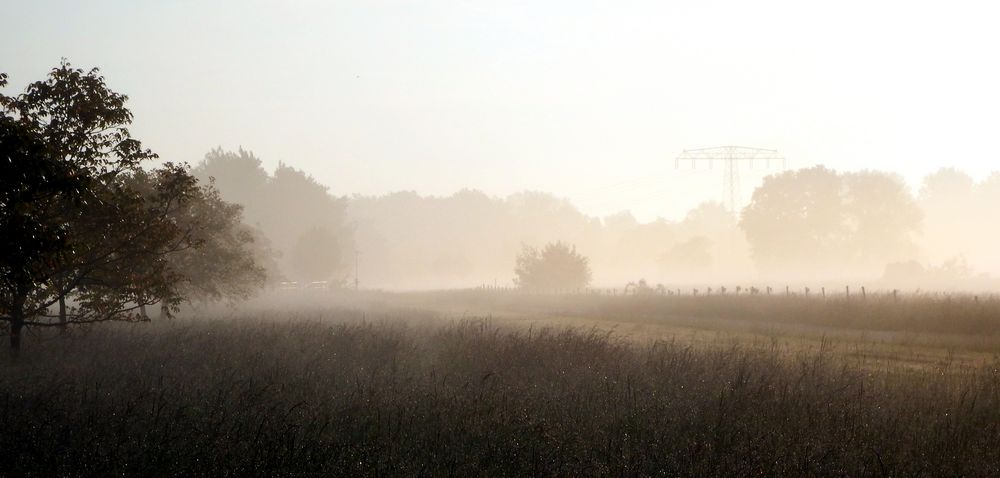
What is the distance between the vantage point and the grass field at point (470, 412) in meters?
6.55

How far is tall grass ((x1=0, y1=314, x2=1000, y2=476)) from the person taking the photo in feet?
21.4

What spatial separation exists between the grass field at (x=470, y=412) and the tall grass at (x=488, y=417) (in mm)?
32

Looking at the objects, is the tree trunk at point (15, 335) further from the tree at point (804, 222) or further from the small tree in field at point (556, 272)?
the tree at point (804, 222)

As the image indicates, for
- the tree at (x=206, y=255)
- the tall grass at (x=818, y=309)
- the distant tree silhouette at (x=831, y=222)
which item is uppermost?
the distant tree silhouette at (x=831, y=222)

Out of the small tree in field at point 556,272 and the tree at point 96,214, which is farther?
the small tree in field at point 556,272

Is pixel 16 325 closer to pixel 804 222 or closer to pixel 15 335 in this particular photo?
pixel 15 335

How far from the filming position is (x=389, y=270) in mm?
110812

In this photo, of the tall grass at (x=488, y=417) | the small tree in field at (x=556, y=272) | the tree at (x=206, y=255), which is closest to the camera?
the tall grass at (x=488, y=417)

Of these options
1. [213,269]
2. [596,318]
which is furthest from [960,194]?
[213,269]

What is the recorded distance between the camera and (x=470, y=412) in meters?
8.24

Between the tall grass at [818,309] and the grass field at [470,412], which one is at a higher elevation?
the tall grass at [818,309]

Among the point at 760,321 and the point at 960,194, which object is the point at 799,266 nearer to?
the point at 960,194

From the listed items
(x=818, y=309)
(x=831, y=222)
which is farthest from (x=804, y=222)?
(x=818, y=309)

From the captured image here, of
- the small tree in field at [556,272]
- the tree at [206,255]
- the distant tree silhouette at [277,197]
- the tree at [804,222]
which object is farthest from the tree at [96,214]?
the tree at [804,222]
